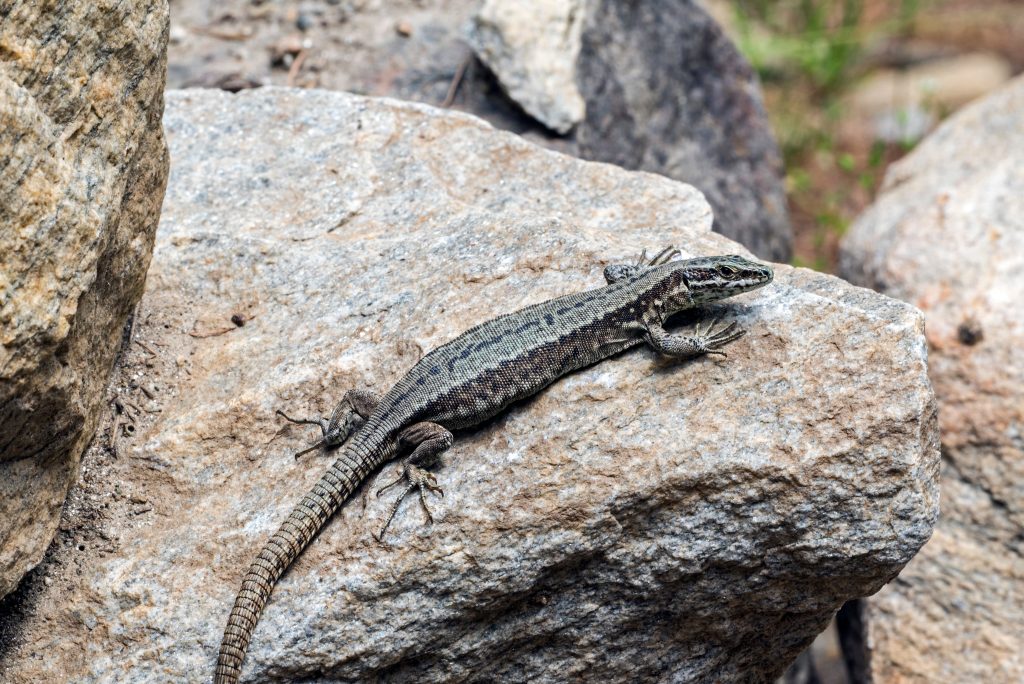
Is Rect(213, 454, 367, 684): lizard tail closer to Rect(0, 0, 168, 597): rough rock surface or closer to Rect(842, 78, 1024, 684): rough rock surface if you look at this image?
Rect(0, 0, 168, 597): rough rock surface

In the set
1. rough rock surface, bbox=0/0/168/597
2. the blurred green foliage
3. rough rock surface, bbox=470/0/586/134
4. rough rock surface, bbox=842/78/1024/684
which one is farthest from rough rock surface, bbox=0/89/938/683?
the blurred green foliage

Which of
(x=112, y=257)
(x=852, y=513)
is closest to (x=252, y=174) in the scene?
(x=112, y=257)

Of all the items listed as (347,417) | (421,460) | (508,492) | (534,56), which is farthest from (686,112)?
(508,492)

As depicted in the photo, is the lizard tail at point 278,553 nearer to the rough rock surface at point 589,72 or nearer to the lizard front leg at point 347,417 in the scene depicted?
the lizard front leg at point 347,417

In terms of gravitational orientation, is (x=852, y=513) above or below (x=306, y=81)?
above

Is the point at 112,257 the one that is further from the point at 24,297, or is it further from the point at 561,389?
the point at 561,389

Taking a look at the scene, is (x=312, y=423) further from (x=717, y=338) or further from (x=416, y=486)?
(x=717, y=338)

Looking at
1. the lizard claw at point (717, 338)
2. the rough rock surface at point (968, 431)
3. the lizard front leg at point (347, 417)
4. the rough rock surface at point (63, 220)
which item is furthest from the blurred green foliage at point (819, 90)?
the rough rock surface at point (63, 220)
